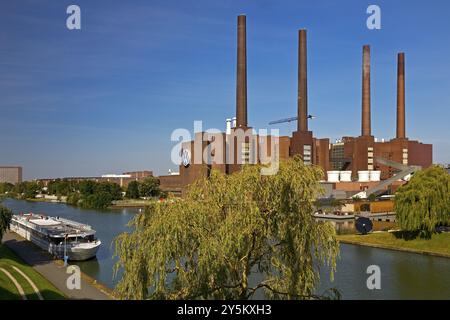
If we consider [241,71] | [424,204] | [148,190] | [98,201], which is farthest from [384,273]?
[148,190]

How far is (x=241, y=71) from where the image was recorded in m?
76.2

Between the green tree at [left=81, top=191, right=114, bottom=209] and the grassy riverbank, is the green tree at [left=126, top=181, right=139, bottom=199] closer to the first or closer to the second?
Result: the green tree at [left=81, top=191, right=114, bottom=209]

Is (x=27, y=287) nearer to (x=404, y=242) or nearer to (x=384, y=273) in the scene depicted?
(x=384, y=273)

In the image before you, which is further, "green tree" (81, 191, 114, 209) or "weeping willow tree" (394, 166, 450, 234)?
"green tree" (81, 191, 114, 209)

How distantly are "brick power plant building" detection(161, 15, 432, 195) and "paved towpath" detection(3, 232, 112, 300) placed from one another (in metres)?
37.5

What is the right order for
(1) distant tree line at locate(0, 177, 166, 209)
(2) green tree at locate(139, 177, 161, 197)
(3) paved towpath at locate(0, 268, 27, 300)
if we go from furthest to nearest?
(2) green tree at locate(139, 177, 161, 197) → (1) distant tree line at locate(0, 177, 166, 209) → (3) paved towpath at locate(0, 268, 27, 300)

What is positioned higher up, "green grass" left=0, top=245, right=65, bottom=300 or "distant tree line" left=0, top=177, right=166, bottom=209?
"green grass" left=0, top=245, right=65, bottom=300

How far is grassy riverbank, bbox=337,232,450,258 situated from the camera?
3516cm

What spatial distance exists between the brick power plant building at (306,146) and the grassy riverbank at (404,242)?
3100 cm

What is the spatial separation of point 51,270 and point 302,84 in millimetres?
62804

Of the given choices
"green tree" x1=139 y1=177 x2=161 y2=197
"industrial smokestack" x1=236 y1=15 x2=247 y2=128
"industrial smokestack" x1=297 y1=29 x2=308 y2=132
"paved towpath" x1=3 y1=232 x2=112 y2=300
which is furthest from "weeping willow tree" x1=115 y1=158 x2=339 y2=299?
"green tree" x1=139 y1=177 x2=161 y2=197

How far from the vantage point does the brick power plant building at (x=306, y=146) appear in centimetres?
8012

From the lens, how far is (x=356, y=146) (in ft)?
338

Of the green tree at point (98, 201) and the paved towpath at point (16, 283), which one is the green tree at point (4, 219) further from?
the green tree at point (98, 201)
